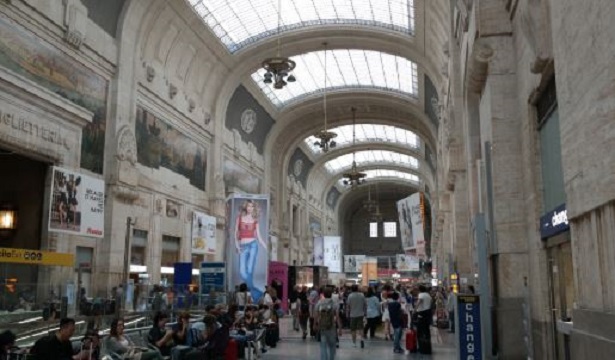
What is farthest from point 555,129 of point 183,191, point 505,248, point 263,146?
point 263,146

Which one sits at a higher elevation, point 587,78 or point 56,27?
point 56,27

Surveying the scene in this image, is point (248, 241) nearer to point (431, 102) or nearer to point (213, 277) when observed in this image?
point (213, 277)

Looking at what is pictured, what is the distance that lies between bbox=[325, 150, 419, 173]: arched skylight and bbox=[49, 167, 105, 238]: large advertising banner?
33.1 meters

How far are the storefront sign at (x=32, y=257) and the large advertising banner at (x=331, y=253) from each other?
2308 cm

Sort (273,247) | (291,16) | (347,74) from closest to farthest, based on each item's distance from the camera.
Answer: (291,16) < (347,74) < (273,247)

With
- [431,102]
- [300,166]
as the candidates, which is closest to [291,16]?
[431,102]

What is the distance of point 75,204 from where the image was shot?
13.1 m

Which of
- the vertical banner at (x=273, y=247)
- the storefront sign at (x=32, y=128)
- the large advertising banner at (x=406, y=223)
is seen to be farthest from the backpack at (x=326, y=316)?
the vertical banner at (x=273, y=247)

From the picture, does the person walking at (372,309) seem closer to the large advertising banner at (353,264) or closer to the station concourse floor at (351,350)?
the station concourse floor at (351,350)

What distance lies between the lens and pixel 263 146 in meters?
30.8

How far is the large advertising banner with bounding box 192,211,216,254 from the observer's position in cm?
2058

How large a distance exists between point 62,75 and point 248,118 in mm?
14355

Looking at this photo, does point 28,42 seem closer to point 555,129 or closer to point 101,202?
point 101,202

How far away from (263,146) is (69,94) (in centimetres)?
1705
